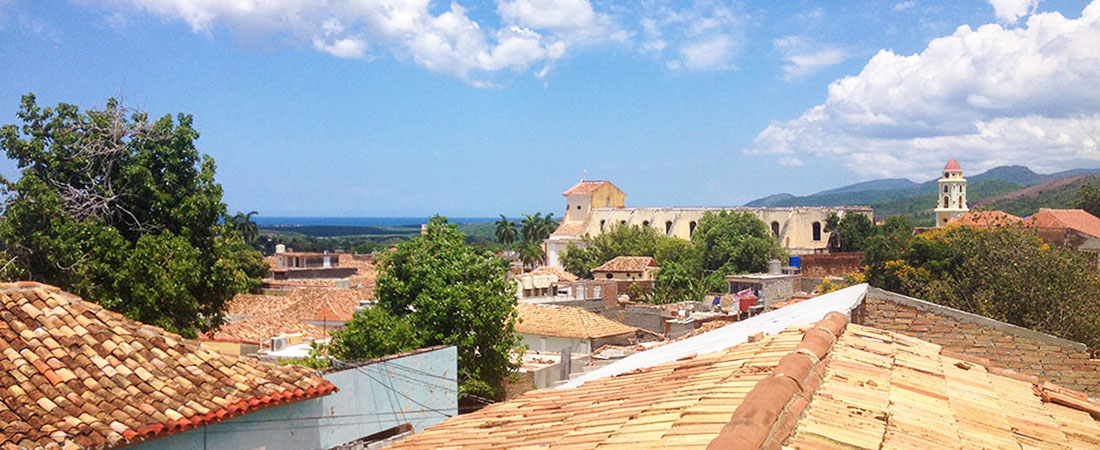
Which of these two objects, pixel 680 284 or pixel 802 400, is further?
pixel 680 284

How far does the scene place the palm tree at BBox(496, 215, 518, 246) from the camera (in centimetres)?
9962

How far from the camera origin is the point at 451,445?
4945 mm

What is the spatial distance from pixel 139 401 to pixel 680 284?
44.3 m

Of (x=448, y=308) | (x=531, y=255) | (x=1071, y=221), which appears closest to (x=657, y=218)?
(x=531, y=255)

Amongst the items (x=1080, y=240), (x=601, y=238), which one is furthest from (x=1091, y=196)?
(x=601, y=238)

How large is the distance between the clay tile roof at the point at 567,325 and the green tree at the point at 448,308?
22.5 ft

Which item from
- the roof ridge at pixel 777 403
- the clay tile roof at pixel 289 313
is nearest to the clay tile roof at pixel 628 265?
the clay tile roof at pixel 289 313

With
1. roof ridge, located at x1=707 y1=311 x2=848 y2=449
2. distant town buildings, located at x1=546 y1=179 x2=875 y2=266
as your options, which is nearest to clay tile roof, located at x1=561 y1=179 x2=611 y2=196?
distant town buildings, located at x1=546 y1=179 x2=875 y2=266

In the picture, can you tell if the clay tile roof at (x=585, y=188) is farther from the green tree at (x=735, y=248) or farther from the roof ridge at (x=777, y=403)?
the roof ridge at (x=777, y=403)

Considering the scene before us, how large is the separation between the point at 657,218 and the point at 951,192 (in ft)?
90.8

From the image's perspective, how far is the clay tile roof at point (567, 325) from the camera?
2780cm

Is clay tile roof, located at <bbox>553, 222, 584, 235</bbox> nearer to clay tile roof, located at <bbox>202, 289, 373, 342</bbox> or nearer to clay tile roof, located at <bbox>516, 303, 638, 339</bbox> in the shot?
clay tile roof, located at <bbox>202, 289, 373, 342</bbox>

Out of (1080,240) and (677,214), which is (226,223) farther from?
(677,214)

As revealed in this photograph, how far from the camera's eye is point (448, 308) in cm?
1930
